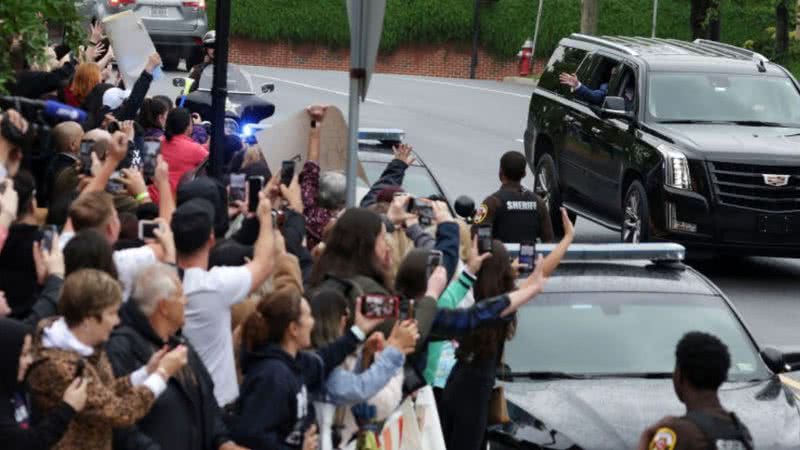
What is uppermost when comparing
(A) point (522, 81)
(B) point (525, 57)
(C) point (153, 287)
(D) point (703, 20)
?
(C) point (153, 287)

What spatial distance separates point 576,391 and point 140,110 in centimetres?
448

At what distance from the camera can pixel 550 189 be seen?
19.8 metres

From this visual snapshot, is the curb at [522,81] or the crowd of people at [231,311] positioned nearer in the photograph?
the crowd of people at [231,311]

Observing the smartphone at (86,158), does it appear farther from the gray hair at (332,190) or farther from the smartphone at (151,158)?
the gray hair at (332,190)

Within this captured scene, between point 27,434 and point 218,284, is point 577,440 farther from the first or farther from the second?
point 27,434

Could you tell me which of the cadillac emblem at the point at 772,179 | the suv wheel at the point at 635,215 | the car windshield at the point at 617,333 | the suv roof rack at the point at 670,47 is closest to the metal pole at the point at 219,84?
the car windshield at the point at 617,333

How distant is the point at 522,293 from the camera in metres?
8.56

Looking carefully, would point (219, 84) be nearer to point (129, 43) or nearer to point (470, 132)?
point (129, 43)

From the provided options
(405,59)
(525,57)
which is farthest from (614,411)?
(405,59)

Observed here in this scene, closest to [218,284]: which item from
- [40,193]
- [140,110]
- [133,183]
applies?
[133,183]

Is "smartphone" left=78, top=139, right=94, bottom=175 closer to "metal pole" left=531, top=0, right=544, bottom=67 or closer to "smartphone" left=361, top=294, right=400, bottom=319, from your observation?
"smartphone" left=361, top=294, right=400, bottom=319

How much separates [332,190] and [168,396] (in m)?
3.01

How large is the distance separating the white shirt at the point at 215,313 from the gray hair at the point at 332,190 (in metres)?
2.21

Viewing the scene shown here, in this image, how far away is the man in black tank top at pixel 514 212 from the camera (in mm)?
11930
